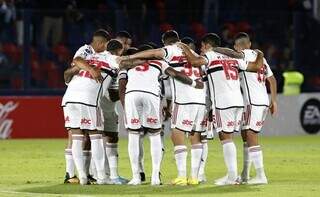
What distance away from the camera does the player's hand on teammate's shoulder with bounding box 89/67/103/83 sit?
16.8 meters

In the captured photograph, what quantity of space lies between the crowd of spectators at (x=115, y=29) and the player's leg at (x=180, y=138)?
11.6m

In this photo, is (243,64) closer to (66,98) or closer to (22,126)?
(66,98)

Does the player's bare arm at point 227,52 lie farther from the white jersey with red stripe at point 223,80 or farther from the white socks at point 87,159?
the white socks at point 87,159

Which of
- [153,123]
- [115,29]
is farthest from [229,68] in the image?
[115,29]

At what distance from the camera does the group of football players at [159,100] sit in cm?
1686

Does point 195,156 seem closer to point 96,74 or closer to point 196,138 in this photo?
point 196,138

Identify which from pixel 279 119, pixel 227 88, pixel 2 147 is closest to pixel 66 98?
pixel 227 88

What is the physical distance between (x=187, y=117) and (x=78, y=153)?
1636 mm

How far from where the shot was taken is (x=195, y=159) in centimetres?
1712

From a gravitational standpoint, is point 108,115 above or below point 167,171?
above

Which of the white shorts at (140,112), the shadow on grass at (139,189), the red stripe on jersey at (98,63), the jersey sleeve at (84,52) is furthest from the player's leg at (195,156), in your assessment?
the jersey sleeve at (84,52)

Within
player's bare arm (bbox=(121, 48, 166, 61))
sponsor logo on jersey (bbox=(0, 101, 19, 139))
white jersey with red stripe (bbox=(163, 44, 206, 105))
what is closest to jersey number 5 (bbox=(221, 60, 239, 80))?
white jersey with red stripe (bbox=(163, 44, 206, 105))

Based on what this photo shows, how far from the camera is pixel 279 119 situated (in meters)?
29.4

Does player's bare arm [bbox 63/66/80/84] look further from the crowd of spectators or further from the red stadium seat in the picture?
the red stadium seat
